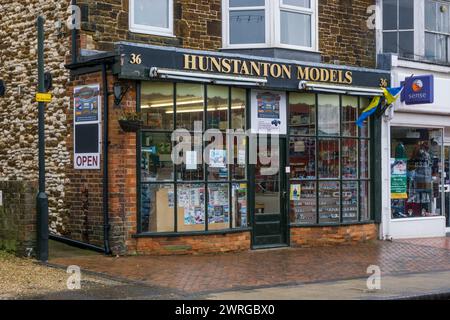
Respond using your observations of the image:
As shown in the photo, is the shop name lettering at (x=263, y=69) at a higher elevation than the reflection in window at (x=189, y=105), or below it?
higher

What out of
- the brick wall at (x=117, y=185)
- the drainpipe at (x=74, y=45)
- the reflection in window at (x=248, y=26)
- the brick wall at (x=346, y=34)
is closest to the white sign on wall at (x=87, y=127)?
the brick wall at (x=117, y=185)

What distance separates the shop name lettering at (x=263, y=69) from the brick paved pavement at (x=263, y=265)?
367 centimetres

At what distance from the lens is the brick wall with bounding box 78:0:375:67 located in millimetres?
14297

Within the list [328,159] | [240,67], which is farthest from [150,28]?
[328,159]

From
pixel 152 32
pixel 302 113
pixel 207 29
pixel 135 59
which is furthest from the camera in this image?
pixel 302 113

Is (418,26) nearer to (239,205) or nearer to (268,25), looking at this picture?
(268,25)

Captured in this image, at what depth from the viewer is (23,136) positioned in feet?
51.8

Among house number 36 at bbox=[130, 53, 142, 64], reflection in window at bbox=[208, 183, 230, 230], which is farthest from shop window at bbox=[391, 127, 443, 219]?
house number 36 at bbox=[130, 53, 142, 64]

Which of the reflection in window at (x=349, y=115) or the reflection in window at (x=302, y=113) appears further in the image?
the reflection in window at (x=349, y=115)

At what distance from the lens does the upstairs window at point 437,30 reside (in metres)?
19.0

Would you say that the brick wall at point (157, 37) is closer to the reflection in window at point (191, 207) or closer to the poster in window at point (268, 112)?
the poster in window at point (268, 112)

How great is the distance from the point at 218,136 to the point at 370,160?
14.5 feet

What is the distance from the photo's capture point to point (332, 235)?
656 inches

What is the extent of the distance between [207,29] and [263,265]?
521 centimetres
